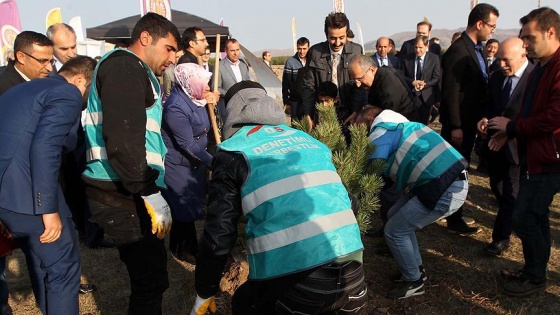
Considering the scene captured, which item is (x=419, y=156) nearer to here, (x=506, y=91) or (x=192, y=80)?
(x=506, y=91)

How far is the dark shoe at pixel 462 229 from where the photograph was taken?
400 cm

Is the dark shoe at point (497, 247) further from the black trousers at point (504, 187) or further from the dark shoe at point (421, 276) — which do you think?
the dark shoe at point (421, 276)

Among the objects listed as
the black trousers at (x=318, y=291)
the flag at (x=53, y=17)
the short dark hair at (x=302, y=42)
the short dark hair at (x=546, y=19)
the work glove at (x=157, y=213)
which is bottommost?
the black trousers at (x=318, y=291)

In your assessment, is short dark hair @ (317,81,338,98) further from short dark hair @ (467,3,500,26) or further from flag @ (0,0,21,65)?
flag @ (0,0,21,65)

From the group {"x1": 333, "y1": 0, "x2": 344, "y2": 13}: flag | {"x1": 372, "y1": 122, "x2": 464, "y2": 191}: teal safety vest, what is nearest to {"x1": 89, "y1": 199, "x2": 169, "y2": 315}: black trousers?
{"x1": 372, "y1": 122, "x2": 464, "y2": 191}: teal safety vest

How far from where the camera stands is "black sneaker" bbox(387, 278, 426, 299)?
9.62 feet

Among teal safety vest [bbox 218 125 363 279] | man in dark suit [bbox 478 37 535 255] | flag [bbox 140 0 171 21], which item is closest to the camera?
teal safety vest [bbox 218 125 363 279]

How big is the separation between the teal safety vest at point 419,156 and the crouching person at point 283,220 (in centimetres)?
115

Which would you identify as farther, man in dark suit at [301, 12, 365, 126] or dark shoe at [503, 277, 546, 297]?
man in dark suit at [301, 12, 365, 126]

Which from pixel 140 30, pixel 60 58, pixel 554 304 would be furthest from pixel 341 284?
pixel 60 58

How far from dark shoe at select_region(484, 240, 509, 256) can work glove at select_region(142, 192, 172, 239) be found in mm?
2851

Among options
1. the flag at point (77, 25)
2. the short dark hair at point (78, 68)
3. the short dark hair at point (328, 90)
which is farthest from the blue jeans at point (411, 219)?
the flag at point (77, 25)

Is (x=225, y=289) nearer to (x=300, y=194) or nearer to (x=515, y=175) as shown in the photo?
(x=300, y=194)

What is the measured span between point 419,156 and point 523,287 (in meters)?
1.26
